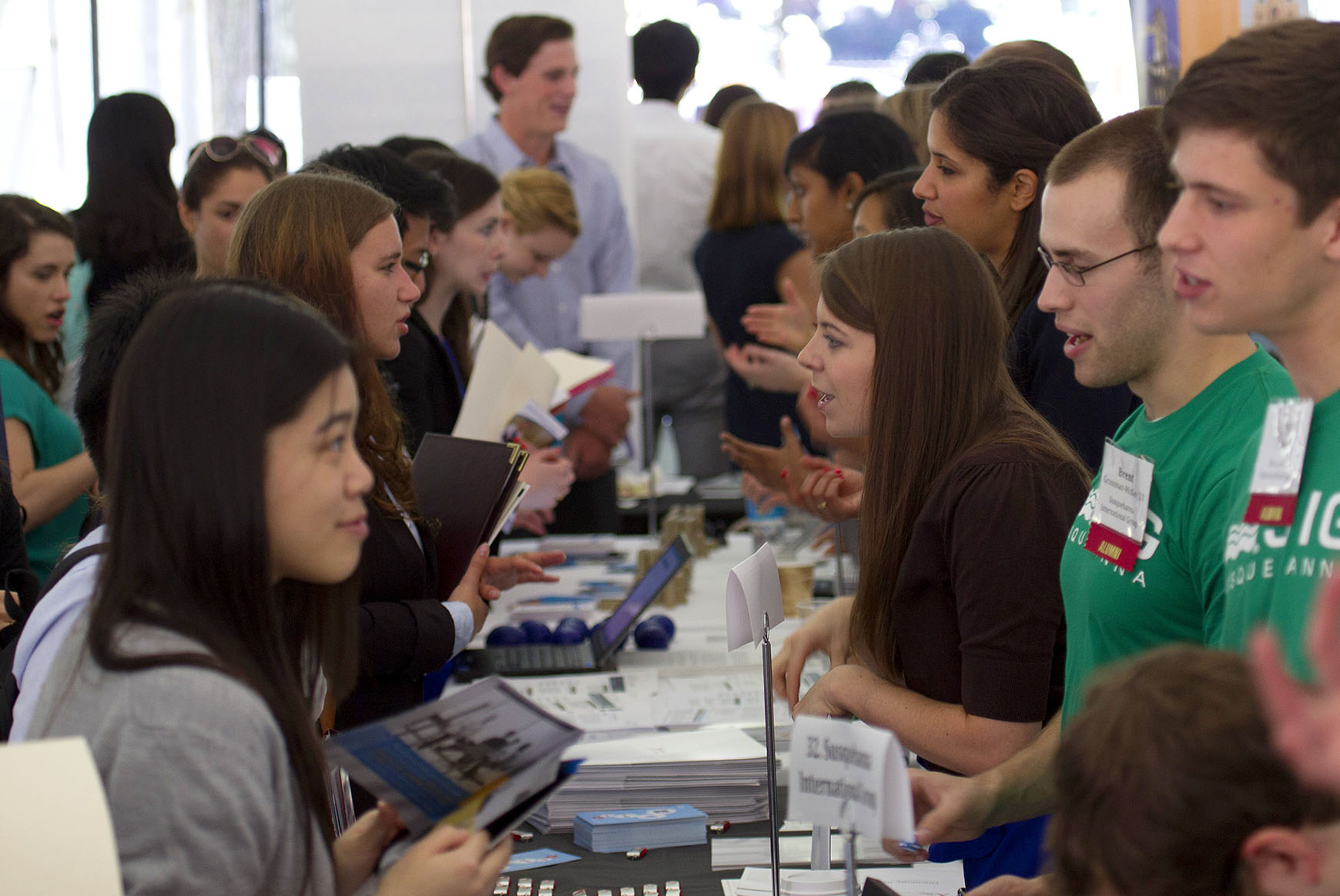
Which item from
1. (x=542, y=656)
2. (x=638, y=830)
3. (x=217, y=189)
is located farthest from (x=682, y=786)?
(x=217, y=189)

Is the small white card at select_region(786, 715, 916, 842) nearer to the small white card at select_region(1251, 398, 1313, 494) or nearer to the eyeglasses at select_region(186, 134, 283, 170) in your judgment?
the small white card at select_region(1251, 398, 1313, 494)

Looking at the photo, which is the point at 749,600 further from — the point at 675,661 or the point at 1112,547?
the point at 675,661

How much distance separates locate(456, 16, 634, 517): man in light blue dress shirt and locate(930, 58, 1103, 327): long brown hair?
225 cm

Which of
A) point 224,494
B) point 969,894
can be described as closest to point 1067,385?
point 969,894

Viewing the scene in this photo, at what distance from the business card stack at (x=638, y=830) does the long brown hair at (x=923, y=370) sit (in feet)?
1.31

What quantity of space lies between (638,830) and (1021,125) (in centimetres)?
129

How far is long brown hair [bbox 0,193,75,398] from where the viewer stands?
9.67 feet

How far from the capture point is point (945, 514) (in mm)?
1533

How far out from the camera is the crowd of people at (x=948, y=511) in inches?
35.4

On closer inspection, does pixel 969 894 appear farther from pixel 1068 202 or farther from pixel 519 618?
pixel 519 618

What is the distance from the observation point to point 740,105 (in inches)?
181

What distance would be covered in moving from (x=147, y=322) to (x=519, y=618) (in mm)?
2163

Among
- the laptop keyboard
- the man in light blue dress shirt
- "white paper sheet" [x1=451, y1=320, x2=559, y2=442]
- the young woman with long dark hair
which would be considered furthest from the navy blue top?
the laptop keyboard

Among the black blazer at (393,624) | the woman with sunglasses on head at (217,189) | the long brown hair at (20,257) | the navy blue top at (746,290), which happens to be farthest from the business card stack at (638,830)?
the navy blue top at (746,290)
